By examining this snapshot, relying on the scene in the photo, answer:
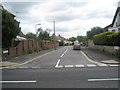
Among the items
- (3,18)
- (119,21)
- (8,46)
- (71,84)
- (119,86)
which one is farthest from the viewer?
(119,21)

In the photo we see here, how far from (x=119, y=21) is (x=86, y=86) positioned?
106 feet

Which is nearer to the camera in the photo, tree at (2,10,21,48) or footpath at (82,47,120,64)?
footpath at (82,47,120,64)

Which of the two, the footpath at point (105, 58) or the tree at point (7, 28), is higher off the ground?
A: the tree at point (7, 28)

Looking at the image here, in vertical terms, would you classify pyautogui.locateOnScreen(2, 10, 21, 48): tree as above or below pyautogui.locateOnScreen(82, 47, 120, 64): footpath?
above

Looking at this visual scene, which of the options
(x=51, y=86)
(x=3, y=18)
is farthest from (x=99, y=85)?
(x=3, y=18)

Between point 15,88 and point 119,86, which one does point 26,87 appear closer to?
point 15,88

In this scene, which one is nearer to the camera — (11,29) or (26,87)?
(26,87)

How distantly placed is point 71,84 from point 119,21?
3215 cm

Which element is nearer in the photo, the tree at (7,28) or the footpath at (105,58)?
the footpath at (105,58)

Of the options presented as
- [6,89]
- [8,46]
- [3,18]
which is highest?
[3,18]

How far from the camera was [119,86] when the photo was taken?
6.77 m

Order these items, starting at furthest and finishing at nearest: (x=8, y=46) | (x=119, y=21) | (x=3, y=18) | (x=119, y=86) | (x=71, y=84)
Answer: (x=119, y=21), (x=8, y=46), (x=3, y=18), (x=71, y=84), (x=119, y=86)

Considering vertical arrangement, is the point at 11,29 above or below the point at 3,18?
below

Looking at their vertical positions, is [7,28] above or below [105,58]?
above
